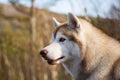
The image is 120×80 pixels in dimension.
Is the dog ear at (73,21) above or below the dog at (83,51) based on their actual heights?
above

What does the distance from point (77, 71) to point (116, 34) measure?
9.09 ft

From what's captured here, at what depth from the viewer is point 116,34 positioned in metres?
9.98

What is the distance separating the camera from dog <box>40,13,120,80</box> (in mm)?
7207

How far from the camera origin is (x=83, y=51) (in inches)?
287

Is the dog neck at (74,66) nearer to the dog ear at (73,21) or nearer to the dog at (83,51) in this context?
the dog at (83,51)

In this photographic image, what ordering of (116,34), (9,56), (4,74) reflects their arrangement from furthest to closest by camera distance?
(9,56), (4,74), (116,34)

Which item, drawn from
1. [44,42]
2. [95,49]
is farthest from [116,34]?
[44,42]

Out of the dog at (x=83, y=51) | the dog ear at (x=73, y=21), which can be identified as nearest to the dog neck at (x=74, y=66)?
the dog at (x=83, y=51)

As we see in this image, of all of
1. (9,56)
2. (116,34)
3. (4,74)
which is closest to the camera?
(116,34)

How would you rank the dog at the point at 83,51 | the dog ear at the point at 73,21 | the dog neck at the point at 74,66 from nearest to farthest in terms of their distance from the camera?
the dog at the point at 83,51 < the dog neck at the point at 74,66 < the dog ear at the point at 73,21

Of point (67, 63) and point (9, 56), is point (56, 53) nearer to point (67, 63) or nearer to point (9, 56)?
point (67, 63)

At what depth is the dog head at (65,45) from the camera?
729 centimetres

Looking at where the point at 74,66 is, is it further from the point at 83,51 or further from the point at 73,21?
the point at 73,21

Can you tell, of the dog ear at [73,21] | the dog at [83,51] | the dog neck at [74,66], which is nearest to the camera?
the dog at [83,51]
